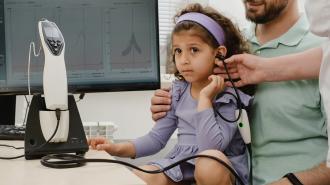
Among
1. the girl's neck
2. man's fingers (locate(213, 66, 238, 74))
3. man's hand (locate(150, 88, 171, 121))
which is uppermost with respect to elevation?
man's fingers (locate(213, 66, 238, 74))

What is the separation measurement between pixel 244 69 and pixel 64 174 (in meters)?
0.70

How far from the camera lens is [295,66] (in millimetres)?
1127

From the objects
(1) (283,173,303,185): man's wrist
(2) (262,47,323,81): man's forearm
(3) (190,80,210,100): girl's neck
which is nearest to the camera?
(1) (283,173,303,185): man's wrist

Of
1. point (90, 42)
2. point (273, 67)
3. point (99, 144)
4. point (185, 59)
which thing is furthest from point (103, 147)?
point (273, 67)

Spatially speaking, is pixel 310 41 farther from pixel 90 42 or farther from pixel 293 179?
pixel 90 42

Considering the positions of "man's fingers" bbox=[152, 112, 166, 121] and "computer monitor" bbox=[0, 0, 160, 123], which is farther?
"man's fingers" bbox=[152, 112, 166, 121]

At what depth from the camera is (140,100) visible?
1986mm

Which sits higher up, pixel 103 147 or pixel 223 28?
pixel 223 28

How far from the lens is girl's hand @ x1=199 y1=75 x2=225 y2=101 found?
3.99 ft

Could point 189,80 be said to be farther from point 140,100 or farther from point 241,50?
point 140,100

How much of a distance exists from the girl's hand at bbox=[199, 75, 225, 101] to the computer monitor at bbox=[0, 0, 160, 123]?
0.15 meters

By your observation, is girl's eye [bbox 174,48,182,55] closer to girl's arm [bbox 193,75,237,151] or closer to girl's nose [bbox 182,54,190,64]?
girl's nose [bbox 182,54,190,64]

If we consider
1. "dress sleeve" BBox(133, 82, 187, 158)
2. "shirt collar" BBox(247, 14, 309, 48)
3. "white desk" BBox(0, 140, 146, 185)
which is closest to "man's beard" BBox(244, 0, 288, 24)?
"shirt collar" BBox(247, 14, 309, 48)

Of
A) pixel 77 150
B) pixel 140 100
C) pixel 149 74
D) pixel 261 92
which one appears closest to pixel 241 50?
pixel 261 92
